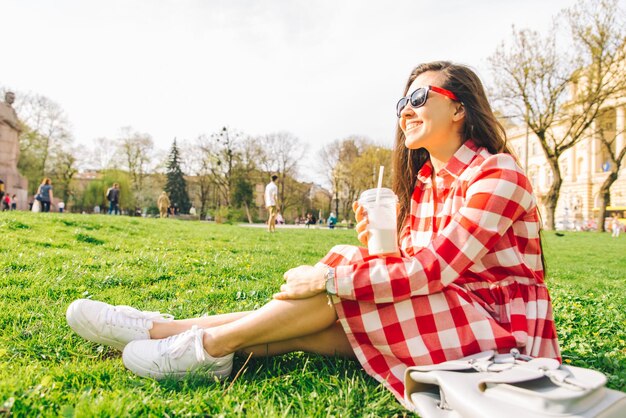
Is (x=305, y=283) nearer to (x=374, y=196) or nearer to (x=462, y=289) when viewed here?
(x=374, y=196)

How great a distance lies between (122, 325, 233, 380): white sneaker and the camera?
7.79ft

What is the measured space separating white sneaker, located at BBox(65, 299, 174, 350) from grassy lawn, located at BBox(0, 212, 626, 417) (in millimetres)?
147

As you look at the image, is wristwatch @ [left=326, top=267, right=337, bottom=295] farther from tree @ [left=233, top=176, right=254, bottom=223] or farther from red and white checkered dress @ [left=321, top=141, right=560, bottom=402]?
tree @ [left=233, top=176, right=254, bottom=223]

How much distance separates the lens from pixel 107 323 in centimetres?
261

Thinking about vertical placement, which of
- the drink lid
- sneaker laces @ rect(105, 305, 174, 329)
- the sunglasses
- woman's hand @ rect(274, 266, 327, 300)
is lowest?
sneaker laces @ rect(105, 305, 174, 329)

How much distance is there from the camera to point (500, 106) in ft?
97.9

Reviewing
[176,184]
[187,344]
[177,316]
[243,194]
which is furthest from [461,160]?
[176,184]

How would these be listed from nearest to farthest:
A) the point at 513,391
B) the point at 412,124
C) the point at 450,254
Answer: the point at 513,391, the point at 450,254, the point at 412,124

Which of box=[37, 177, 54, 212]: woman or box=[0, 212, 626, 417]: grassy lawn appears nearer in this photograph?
box=[0, 212, 626, 417]: grassy lawn


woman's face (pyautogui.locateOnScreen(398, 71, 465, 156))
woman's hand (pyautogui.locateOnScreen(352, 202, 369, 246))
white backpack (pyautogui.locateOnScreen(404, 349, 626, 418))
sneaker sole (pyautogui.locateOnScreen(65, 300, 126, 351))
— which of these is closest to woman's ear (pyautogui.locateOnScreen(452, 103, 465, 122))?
woman's face (pyautogui.locateOnScreen(398, 71, 465, 156))

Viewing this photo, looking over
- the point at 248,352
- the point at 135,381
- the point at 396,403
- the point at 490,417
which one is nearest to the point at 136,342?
the point at 135,381

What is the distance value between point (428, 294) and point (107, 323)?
177 cm

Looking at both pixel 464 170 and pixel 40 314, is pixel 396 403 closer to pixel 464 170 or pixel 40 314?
pixel 464 170

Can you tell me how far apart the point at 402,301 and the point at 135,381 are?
1.40 m
